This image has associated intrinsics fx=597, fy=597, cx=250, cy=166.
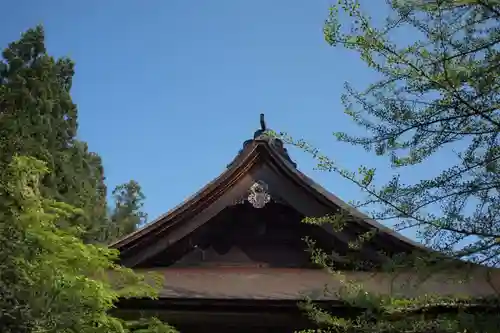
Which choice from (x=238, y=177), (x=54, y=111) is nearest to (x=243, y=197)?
(x=238, y=177)

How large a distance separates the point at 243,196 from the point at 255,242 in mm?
515

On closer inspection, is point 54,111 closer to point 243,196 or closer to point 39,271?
point 243,196

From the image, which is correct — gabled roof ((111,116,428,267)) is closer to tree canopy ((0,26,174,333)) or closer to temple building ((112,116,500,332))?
temple building ((112,116,500,332))

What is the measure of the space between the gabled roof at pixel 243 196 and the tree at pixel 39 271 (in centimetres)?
170

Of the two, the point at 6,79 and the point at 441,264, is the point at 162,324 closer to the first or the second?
the point at 441,264

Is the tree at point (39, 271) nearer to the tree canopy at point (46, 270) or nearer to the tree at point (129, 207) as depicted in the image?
the tree canopy at point (46, 270)

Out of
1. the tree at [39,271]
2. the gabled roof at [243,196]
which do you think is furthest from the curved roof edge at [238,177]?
the tree at [39,271]

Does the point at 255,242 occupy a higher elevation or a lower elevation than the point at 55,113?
lower

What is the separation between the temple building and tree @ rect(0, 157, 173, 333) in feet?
3.99

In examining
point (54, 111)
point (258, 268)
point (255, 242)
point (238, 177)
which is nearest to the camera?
point (258, 268)

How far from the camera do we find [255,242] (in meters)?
6.42

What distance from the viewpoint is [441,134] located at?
172 inches

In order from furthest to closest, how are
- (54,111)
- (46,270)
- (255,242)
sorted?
(54,111) < (255,242) < (46,270)

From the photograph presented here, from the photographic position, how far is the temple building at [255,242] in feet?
17.9
